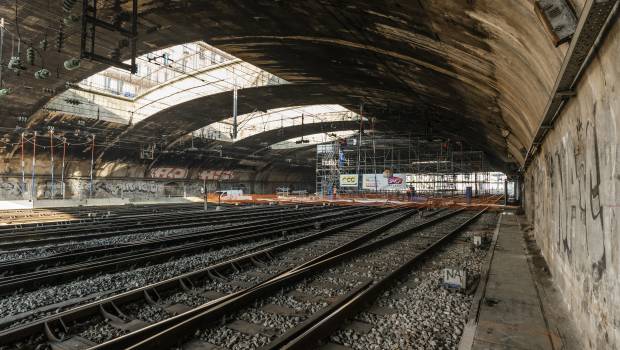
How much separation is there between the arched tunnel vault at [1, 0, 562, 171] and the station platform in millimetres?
3520

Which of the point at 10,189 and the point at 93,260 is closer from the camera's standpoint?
the point at 93,260

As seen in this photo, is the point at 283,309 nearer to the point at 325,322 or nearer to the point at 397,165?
the point at 325,322

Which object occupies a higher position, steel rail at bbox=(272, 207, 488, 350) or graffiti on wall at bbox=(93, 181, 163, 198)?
graffiti on wall at bbox=(93, 181, 163, 198)

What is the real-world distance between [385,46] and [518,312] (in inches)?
328

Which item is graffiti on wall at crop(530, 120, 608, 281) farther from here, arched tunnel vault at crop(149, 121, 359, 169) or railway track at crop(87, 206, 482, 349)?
arched tunnel vault at crop(149, 121, 359, 169)

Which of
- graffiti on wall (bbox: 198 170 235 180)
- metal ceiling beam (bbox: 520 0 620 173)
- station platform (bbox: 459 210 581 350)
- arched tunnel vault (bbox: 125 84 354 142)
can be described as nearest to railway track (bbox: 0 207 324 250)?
arched tunnel vault (bbox: 125 84 354 142)

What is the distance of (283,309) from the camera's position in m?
5.48

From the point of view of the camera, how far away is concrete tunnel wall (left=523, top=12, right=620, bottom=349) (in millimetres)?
2795

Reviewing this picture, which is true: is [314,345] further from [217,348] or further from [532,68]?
[532,68]

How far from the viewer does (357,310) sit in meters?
5.44

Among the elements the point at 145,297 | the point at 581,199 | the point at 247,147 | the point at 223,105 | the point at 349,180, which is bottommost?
the point at 145,297

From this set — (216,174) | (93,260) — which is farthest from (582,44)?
(216,174)

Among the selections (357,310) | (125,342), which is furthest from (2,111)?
(357,310)

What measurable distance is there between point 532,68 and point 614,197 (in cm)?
339
